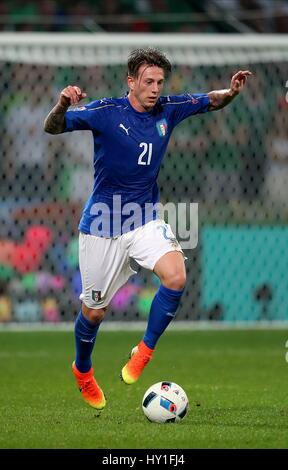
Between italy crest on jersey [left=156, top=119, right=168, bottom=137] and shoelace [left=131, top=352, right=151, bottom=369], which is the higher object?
italy crest on jersey [left=156, top=119, right=168, bottom=137]

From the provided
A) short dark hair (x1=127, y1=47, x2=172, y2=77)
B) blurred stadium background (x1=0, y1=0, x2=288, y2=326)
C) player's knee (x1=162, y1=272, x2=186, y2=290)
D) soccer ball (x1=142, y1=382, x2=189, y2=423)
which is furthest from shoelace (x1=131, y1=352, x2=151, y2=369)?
blurred stadium background (x1=0, y1=0, x2=288, y2=326)

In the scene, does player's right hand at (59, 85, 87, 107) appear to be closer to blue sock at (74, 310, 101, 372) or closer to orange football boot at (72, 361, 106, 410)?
blue sock at (74, 310, 101, 372)

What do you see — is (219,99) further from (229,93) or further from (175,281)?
(175,281)

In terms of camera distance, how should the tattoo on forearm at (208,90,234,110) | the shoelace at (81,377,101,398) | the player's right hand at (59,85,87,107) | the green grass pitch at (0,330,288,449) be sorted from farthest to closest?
the tattoo on forearm at (208,90,234,110), the shoelace at (81,377,101,398), the player's right hand at (59,85,87,107), the green grass pitch at (0,330,288,449)

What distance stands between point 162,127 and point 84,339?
1358 millimetres

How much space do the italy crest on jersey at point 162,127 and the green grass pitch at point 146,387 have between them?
1.66 meters

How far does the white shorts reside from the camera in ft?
21.1

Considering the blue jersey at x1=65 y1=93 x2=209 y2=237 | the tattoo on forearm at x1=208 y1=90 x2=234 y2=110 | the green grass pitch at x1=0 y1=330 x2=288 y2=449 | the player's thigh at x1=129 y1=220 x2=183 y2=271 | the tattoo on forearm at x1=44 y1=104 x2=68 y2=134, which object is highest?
the tattoo on forearm at x1=208 y1=90 x2=234 y2=110

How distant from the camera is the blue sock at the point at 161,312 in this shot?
6.25m

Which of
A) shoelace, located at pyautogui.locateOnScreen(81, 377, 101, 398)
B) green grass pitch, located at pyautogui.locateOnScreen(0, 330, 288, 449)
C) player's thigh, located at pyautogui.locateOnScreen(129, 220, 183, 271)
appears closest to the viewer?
green grass pitch, located at pyautogui.locateOnScreen(0, 330, 288, 449)

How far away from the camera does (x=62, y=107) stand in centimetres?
616

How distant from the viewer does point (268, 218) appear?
12.5 metres

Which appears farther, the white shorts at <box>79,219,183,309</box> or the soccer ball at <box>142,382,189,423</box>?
the white shorts at <box>79,219,183,309</box>
